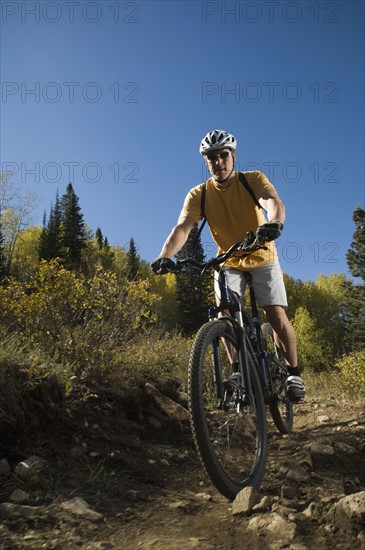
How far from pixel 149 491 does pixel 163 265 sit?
5.14 feet

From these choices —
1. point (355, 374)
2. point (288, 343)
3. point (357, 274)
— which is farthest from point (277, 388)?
point (357, 274)

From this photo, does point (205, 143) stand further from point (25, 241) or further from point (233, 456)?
point (25, 241)

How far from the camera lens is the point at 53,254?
39.8m

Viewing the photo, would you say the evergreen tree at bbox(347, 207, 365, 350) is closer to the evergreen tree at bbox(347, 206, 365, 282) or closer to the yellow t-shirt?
the evergreen tree at bbox(347, 206, 365, 282)

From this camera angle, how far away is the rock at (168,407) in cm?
412

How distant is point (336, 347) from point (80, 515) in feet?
210

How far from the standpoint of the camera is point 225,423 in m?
2.91

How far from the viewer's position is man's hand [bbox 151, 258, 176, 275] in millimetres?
3205

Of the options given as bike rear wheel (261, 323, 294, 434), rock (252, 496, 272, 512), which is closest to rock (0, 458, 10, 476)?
rock (252, 496, 272, 512)

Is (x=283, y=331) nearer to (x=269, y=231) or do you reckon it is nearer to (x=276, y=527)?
(x=269, y=231)

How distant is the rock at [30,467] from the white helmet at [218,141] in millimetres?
2762

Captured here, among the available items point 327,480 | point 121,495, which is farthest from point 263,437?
point 121,495

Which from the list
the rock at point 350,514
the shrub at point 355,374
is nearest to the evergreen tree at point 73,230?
the shrub at point 355,374

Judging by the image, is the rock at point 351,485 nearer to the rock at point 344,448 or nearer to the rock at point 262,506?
the rock at point 344,448
